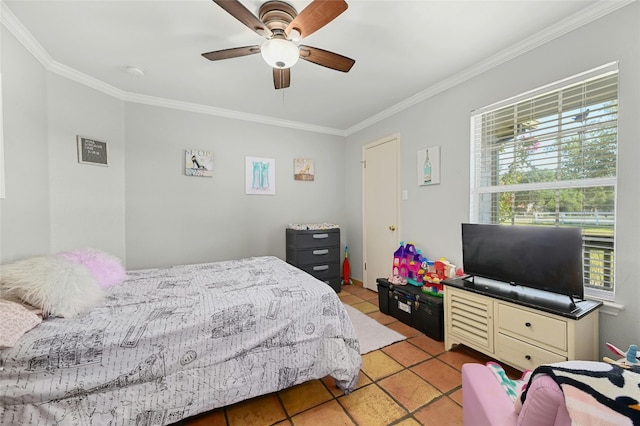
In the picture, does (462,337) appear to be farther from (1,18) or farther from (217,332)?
(1,18)

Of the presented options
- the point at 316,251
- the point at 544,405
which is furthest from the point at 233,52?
the point at 316,251

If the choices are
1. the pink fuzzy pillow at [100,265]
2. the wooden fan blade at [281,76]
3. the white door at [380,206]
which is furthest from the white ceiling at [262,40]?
the pink fuzzy pillow at [100,265]

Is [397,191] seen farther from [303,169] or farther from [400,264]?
[303,169]

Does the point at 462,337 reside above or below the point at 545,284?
below

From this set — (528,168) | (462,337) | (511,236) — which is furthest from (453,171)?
(462,337)

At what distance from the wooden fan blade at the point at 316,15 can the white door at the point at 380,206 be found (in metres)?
2.04

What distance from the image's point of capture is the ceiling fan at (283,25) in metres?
1.35

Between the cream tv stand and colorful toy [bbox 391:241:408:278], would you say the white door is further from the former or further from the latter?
the cream tv stand

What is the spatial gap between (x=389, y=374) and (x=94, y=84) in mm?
3845

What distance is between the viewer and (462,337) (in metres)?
2.07

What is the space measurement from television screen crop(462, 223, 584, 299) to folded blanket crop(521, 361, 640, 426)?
1.33m

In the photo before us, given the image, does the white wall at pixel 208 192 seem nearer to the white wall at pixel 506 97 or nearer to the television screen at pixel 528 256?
the white wall at pixel 506 97

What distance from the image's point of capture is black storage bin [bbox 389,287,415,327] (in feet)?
8.51

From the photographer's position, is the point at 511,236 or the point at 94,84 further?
the point at 94,84
